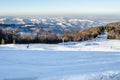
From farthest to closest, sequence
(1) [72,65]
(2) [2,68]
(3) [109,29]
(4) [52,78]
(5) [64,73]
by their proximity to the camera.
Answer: (3) [109,29]
(1) [72,65]
(2) [2,68]
(5) [64,73]
(4) [52,78]

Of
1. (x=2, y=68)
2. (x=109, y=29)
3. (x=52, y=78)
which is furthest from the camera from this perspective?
(x=109, y=29)

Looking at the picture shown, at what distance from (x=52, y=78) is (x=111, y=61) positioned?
4179 mm

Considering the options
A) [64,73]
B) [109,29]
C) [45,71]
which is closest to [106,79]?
[64,73]

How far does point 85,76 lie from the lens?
9438 millimetres

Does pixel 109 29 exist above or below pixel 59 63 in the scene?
below

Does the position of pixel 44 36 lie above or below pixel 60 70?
below

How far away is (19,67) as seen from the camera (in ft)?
35.9

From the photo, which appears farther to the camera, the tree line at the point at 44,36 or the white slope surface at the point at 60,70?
the tree line at the point at 44,36

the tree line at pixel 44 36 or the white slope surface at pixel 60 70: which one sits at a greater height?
the white slope surface at pixel 60 70

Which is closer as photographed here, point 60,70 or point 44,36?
point 60,70

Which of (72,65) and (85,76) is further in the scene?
(72,65)

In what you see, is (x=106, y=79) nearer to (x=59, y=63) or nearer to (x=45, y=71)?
(x=45, y=71)

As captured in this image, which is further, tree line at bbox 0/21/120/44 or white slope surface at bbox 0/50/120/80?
tree line at bbox 0/21/120/44

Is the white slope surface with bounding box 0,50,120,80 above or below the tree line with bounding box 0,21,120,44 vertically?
above
